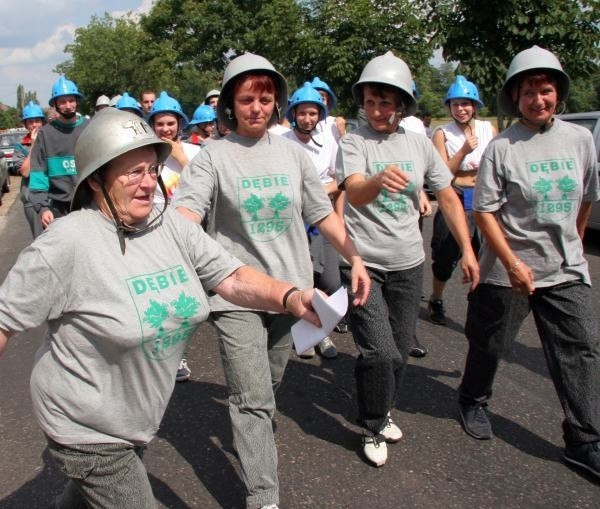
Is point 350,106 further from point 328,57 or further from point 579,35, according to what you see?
point 579,35

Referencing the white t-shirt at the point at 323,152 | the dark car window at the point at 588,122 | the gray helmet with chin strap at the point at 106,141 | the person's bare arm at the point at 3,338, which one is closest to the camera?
the person's bare arm at the point at 3,338

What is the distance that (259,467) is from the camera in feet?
8.63

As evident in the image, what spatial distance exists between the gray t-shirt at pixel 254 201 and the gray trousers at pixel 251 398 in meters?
0.13

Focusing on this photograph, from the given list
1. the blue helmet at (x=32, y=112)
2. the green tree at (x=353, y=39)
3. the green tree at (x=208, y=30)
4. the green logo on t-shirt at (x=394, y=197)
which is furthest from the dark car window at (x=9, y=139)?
the green logo on t-shirt at (x=394, y=197)

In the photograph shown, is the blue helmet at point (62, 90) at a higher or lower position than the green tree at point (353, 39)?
lower

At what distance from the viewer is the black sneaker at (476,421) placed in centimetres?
349

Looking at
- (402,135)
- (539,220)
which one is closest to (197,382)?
(402,135)

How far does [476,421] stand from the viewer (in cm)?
355

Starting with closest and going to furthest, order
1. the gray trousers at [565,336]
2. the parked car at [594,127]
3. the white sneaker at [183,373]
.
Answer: the gray trousers at [565,336] → the white sneaker at [183,373] → the parked car at [594,127]

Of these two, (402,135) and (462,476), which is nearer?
(462,476)

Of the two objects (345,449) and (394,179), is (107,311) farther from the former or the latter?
(345,449)

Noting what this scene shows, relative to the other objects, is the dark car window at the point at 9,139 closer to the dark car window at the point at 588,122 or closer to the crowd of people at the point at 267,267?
the dark car window at the point at 588,122

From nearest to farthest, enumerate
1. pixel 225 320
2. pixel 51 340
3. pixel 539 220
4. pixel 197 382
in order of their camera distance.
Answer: pixel 51 340, pixel 225 320, pixel 539 220, pixel 197 382

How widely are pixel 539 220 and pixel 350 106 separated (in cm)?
1277
